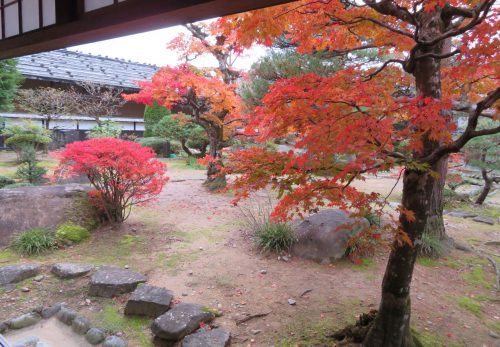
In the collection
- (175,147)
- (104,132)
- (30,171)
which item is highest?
(104,132)

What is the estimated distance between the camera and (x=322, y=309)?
4105mm

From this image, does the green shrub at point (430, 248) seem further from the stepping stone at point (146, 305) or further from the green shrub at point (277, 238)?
the stepping stone at point (146, 305)

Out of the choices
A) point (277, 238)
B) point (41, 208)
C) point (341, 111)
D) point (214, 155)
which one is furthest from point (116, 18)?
point (214, 155)

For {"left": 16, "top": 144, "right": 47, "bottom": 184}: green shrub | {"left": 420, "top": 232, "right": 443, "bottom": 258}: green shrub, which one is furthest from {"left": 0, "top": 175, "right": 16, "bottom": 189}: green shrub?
{"left": 420, "top": 232, "right": 443, "bottom": 258}: green shrub

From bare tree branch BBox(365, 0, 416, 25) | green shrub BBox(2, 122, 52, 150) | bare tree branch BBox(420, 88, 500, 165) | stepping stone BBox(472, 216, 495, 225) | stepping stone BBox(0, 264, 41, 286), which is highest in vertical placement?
bare tree branch BBox(365, 0, 416, 25)

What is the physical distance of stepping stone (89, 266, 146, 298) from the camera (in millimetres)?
4363

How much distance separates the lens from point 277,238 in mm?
5719

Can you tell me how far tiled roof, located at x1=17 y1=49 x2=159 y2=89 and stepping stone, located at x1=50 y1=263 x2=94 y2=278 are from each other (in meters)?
13.1

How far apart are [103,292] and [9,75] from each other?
1194cm

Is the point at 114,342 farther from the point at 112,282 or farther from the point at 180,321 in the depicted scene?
the point at 112,282

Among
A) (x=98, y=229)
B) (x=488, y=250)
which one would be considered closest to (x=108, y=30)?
(x=98, y=229)

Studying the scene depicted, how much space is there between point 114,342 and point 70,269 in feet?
6.05

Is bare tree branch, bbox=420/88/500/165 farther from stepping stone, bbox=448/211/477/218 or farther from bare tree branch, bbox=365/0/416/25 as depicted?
stepping stone, bbox=448/211/477/218

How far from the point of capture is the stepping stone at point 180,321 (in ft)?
11.4
